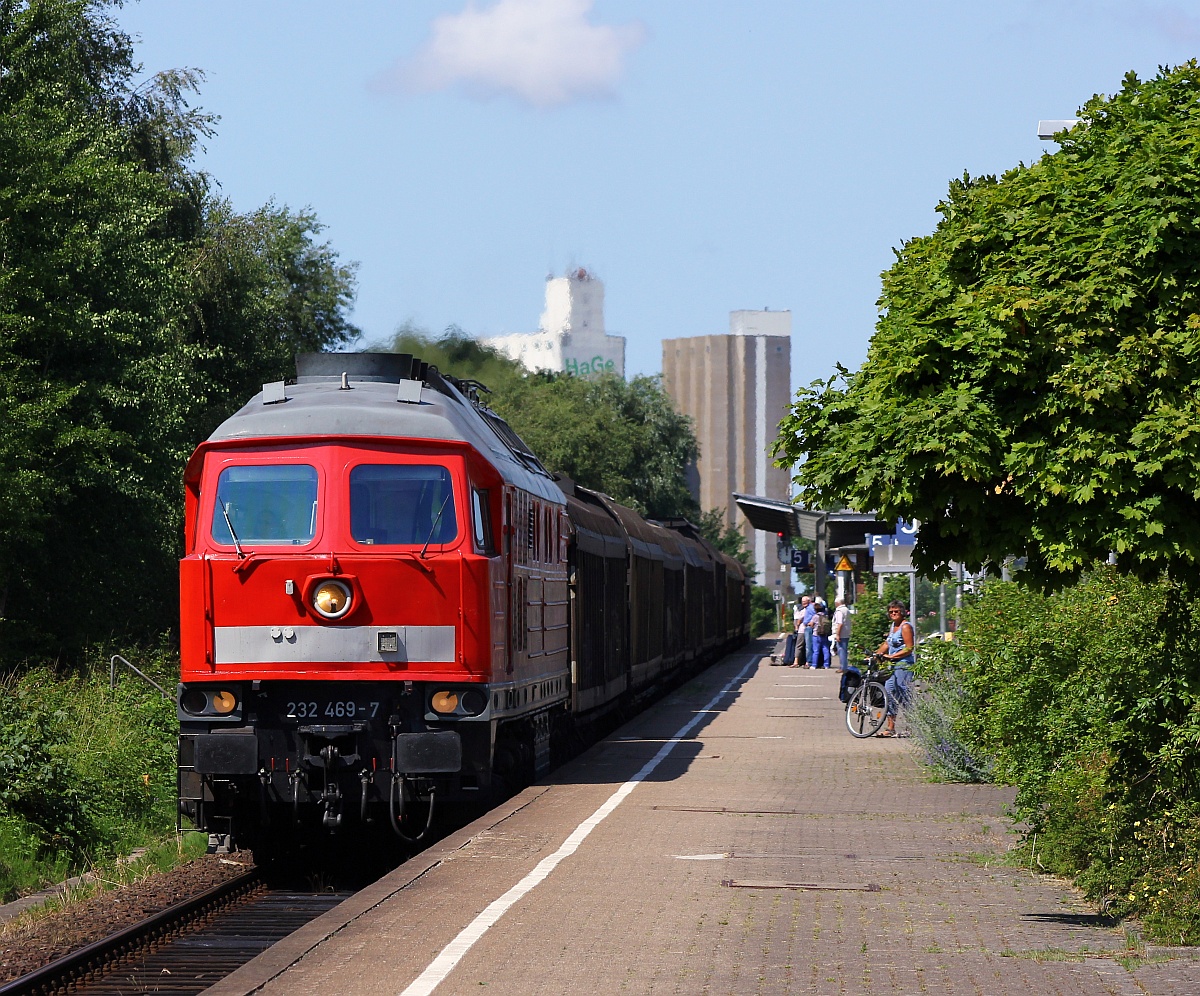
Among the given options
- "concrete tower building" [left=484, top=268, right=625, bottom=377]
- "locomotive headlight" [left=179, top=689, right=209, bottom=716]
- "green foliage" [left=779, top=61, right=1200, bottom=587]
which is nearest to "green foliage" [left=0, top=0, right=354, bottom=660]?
"locomotive headlight" [left=179, top=689, right=209, bottom=716]

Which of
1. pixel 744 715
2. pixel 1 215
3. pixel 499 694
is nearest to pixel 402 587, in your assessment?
pixel 499 694

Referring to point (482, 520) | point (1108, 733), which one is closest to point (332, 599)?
point (482, 520)

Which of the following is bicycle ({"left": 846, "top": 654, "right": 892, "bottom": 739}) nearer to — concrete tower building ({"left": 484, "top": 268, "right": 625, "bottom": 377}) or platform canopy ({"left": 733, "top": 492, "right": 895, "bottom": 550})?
platform canopy ({"left": 733, "top": 492, "right": 895, "bottom": 550})

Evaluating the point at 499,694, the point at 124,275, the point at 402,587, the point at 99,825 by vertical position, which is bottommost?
the point at 99,825

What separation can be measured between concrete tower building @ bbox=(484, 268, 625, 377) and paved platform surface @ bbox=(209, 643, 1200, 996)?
154 m

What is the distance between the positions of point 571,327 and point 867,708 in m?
152

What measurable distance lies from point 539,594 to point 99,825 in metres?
4.73

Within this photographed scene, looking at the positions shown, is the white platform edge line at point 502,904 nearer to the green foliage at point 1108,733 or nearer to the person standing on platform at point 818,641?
the green foliage at point 1108,733

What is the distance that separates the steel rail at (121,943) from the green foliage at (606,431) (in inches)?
1590

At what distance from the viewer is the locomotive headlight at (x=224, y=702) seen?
12508 millimetres

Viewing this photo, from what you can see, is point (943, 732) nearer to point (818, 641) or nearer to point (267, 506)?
point (267, 506)

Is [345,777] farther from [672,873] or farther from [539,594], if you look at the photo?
[539,594]

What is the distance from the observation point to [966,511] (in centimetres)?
807

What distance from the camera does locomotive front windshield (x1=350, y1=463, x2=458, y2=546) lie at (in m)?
12.9
